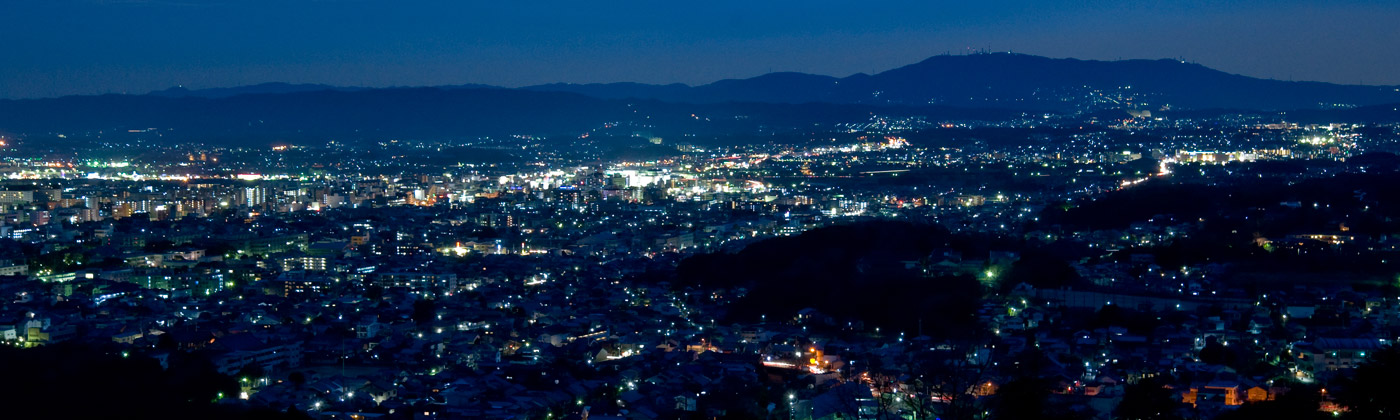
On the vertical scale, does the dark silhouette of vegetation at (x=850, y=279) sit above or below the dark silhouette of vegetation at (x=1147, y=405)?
below

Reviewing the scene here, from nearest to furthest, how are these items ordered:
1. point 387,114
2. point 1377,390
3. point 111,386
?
point 1377,390 → point 111,386 → point 387,114

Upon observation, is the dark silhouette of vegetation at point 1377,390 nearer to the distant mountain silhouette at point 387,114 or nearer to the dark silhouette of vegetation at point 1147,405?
the dark silhouette of vegetation at point 1147,405

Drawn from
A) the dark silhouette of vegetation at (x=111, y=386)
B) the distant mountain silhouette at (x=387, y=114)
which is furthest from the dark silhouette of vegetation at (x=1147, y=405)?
the distant mountain silhouette at (x=387, y=114)

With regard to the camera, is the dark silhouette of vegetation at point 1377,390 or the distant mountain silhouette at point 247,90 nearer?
the dark silhouette of vegetation at point 1377,390

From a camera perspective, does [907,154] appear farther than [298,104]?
No

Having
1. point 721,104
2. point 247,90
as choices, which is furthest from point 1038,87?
point 247,90

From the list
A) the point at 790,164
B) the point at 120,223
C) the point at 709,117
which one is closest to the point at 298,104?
the point at 709,117

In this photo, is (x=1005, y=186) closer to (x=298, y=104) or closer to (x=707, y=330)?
(x=707, y=330)

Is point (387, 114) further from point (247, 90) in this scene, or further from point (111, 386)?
point (111, 386)

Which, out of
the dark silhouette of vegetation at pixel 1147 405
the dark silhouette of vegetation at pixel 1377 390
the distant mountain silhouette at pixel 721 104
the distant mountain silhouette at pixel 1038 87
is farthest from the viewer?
the distant mountain silhouette at pixel 1038 87
